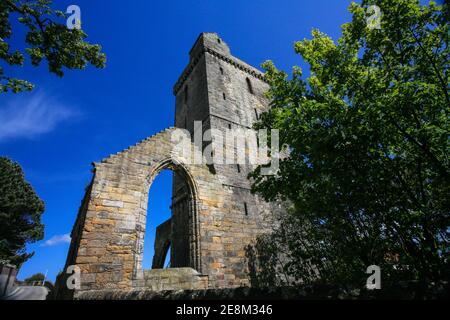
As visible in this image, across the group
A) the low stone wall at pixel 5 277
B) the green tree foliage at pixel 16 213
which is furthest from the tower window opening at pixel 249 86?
the green tree foliage at pixel 16 213

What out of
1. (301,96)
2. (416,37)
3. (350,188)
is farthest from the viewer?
(301,96)

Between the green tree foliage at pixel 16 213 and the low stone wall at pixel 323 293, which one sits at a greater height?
the green tree foliage at pixel 16 213

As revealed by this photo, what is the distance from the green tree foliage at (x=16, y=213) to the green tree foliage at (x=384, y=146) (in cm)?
2534

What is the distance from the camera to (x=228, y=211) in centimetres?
899

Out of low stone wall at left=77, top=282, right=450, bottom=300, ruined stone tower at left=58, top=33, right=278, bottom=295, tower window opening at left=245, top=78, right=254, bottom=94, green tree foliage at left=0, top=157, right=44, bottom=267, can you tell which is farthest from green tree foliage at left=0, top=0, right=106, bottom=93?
green tree foliage at left=0, top=157, right=44, bottom=267

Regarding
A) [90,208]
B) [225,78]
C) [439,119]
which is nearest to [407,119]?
[439,119]

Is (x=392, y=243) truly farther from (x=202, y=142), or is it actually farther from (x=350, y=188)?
(x=202, y=142)

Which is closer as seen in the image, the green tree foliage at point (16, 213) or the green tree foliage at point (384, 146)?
the green tree foliage at point (384, 146)

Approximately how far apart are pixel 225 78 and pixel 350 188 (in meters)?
13.7

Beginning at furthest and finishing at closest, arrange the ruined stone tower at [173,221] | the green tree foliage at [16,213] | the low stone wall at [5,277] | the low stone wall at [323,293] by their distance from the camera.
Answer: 1. the green tree foliage at [16,213]
2. the low stone wall at [5,277]
3. the ruined stone tower at [173,221]
4. the low stone wall at [323,293]

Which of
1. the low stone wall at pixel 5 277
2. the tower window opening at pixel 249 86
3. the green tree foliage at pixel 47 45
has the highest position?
the tower window opening at pixel 249 86

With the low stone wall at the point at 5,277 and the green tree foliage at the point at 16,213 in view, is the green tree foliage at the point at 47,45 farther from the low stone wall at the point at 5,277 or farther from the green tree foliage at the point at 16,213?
the green tree foliage at the point at 16,213

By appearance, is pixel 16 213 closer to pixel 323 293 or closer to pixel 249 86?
pixel 249 86

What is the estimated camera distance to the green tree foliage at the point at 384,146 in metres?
4.00
